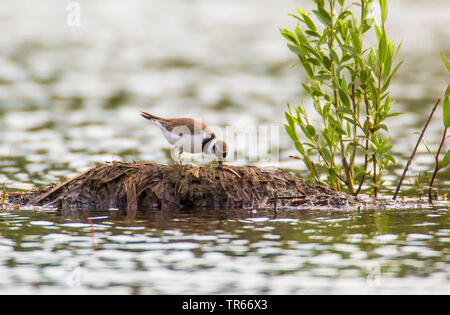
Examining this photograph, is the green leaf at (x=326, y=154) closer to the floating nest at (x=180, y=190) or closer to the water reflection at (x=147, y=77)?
the floating nest at (x=180, y=190)

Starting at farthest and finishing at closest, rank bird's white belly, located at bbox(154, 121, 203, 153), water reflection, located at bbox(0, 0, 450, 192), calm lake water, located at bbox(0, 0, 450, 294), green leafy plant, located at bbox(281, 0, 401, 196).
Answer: water reflection, located at bbox(0, 0, 450, 192) < bird's white belly, located at bbox(154, 121, 203, 153) < green leafy plant, located at bbox(281, 0, 401, 196) < calm lake water, located at bbox(0, 0, 450, 294)

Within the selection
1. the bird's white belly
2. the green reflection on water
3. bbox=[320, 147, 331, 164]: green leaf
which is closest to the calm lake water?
the green reflection on water

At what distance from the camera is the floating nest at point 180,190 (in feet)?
47.9

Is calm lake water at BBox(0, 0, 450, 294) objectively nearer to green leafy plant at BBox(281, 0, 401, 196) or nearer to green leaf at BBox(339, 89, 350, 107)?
green leafy plant at BBox(281, 0, 401, 196)

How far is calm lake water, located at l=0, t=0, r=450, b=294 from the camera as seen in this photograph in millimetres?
10500

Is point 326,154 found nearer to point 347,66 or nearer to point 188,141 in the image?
point 347,66

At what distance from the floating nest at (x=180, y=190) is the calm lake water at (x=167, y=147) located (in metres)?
0.58

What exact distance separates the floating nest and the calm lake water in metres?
0.58

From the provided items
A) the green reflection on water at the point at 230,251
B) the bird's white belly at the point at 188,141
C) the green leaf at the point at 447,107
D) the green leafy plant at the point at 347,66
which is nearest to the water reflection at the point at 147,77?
the green leaf at the point at 447,107

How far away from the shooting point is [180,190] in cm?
1455

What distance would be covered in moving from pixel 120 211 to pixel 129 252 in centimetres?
290

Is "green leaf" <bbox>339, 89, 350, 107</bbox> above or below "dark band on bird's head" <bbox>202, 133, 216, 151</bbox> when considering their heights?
above

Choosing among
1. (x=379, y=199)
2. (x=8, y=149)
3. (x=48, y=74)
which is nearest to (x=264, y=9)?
(x=48, y=74)

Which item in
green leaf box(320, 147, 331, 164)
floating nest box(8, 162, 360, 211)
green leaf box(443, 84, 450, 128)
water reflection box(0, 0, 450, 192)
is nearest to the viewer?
green leaf box(443, 84, 450, 128)
